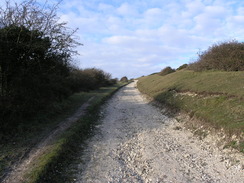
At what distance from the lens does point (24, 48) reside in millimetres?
9570

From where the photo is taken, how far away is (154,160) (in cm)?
620

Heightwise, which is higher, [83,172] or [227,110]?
[227,110]

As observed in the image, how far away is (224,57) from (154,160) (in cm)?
1584

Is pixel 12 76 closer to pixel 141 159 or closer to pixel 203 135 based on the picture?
pixel 141 159

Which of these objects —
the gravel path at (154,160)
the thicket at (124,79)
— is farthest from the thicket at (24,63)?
the thicket at (124,79)

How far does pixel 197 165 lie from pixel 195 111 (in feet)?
17.3

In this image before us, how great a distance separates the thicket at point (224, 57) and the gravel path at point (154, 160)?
11.3 metres

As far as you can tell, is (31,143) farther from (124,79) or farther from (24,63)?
(124,79)

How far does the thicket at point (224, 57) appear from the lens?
55.8 ft

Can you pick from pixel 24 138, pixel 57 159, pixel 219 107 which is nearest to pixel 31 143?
pixel 24 138

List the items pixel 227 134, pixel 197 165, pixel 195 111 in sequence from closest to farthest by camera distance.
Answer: pixel 197 165 → pixel 227 134 → pixel 195 111

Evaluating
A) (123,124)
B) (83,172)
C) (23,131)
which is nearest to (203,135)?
(123,124)

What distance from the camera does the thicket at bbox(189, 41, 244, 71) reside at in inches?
669

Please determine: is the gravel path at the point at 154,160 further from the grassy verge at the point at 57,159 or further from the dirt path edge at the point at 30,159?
the dirt path edge at the point at 30,159
